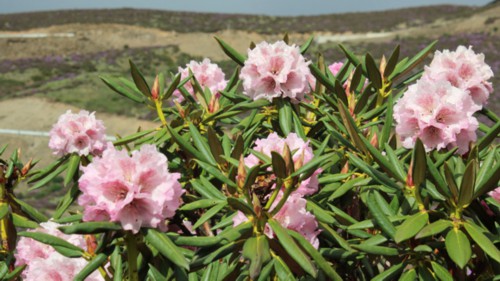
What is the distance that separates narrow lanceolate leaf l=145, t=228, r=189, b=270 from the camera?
4.44 ft

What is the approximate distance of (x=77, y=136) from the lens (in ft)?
8.59

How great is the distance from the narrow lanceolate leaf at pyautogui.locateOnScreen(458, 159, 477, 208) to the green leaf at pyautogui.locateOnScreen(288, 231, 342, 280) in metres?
0.38

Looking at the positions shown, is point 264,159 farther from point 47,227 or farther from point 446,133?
point 47,227

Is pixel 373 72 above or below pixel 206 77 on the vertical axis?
above

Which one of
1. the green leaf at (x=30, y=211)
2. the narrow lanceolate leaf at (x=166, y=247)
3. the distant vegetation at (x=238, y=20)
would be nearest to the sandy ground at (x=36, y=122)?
the green leaf at (x=30, y=211)

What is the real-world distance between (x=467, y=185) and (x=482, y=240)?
14 cm

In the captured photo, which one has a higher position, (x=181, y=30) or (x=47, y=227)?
(x=47, y=227)

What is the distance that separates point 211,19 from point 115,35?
11.3m

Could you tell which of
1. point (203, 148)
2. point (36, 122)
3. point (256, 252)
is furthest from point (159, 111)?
point (36, 122)

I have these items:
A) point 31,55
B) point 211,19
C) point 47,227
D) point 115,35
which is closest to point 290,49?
point 47,227

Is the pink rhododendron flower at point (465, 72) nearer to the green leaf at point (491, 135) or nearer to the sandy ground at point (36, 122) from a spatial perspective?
the green leaf at point (491, 135)

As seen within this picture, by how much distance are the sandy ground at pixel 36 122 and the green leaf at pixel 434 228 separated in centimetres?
1632

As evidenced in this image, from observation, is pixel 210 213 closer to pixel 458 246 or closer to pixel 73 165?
pixel 458 246

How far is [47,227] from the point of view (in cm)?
205
